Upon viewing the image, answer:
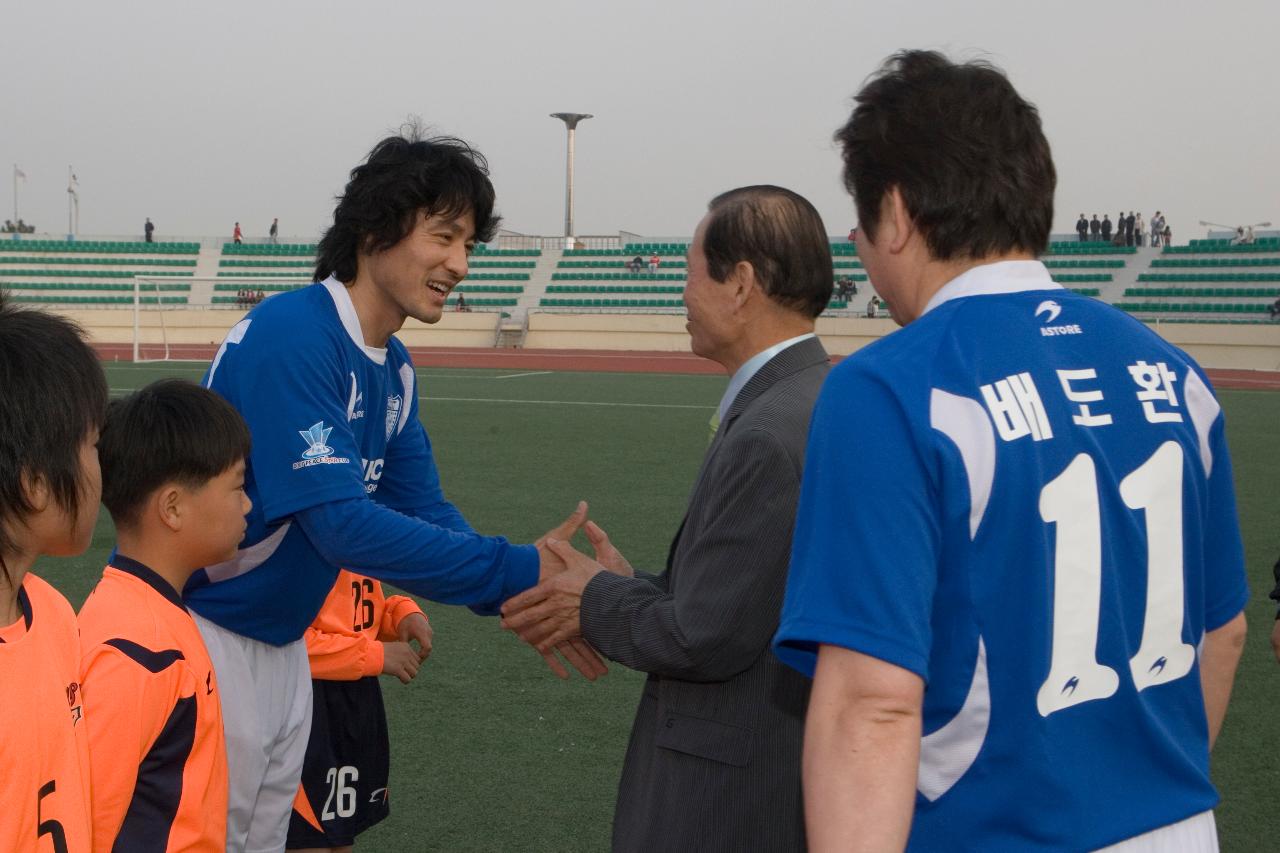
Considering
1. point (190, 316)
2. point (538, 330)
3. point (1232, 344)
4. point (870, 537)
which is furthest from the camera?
point (538, 330)

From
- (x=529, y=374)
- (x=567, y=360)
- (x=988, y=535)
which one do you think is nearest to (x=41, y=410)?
(x=988, y=535)

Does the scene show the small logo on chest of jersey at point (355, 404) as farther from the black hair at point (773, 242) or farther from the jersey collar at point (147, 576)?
the black hair at point (773, 242)

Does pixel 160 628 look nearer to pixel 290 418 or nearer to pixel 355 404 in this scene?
pixel 290 418

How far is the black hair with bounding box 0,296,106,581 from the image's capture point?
1.57m

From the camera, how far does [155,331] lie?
35.7 m

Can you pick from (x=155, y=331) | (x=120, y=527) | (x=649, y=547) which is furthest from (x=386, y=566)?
(x=155, y=331)

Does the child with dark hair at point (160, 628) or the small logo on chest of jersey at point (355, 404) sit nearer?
the child with dark hair at point (160, 628)

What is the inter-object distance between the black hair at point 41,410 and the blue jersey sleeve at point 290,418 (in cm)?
100

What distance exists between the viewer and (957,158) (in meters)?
1.50

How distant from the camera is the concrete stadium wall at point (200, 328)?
35.1 metres

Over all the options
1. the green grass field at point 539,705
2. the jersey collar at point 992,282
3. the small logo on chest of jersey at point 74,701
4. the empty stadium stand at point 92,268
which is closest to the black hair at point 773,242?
the jersey collar at point 992,282

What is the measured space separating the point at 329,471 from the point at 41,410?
3.71 ft

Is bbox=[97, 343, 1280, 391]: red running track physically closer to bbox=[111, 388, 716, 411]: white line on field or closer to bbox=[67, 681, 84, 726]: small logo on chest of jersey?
bbox=[111, 388, 716, 411]: white line on field

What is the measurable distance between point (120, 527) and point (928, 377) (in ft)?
5.39
